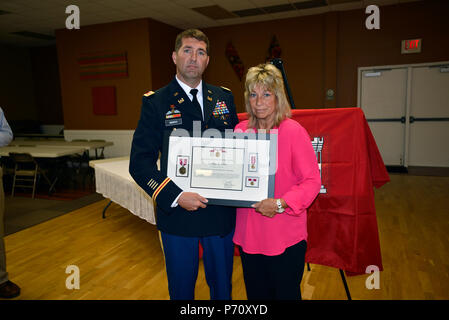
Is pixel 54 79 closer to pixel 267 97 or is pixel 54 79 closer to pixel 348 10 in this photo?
pixel 348 10

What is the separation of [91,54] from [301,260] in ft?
25.8

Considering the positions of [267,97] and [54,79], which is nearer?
[267,97]

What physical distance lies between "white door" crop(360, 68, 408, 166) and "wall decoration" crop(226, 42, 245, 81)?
285 cm

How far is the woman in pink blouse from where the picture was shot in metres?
1.39

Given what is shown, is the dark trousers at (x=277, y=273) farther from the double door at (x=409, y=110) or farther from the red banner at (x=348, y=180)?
the double door at (x=409, y=110)

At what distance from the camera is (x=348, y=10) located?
685 centimetres

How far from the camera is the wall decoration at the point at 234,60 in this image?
7.95 m

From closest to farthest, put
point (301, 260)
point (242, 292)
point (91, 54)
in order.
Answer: point (301, 260)
point (242, 292)
point (91, 54)

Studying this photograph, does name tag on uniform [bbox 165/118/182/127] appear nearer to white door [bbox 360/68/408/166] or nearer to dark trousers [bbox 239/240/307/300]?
dark trousers [bbox 239/240/307/300]

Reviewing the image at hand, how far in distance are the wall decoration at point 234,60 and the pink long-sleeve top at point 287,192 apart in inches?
270

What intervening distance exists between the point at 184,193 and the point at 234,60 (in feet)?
23.4

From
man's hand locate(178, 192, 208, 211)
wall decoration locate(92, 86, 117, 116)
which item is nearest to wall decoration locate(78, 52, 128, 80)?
wall decoration locate(92, 86, 117, 116)
